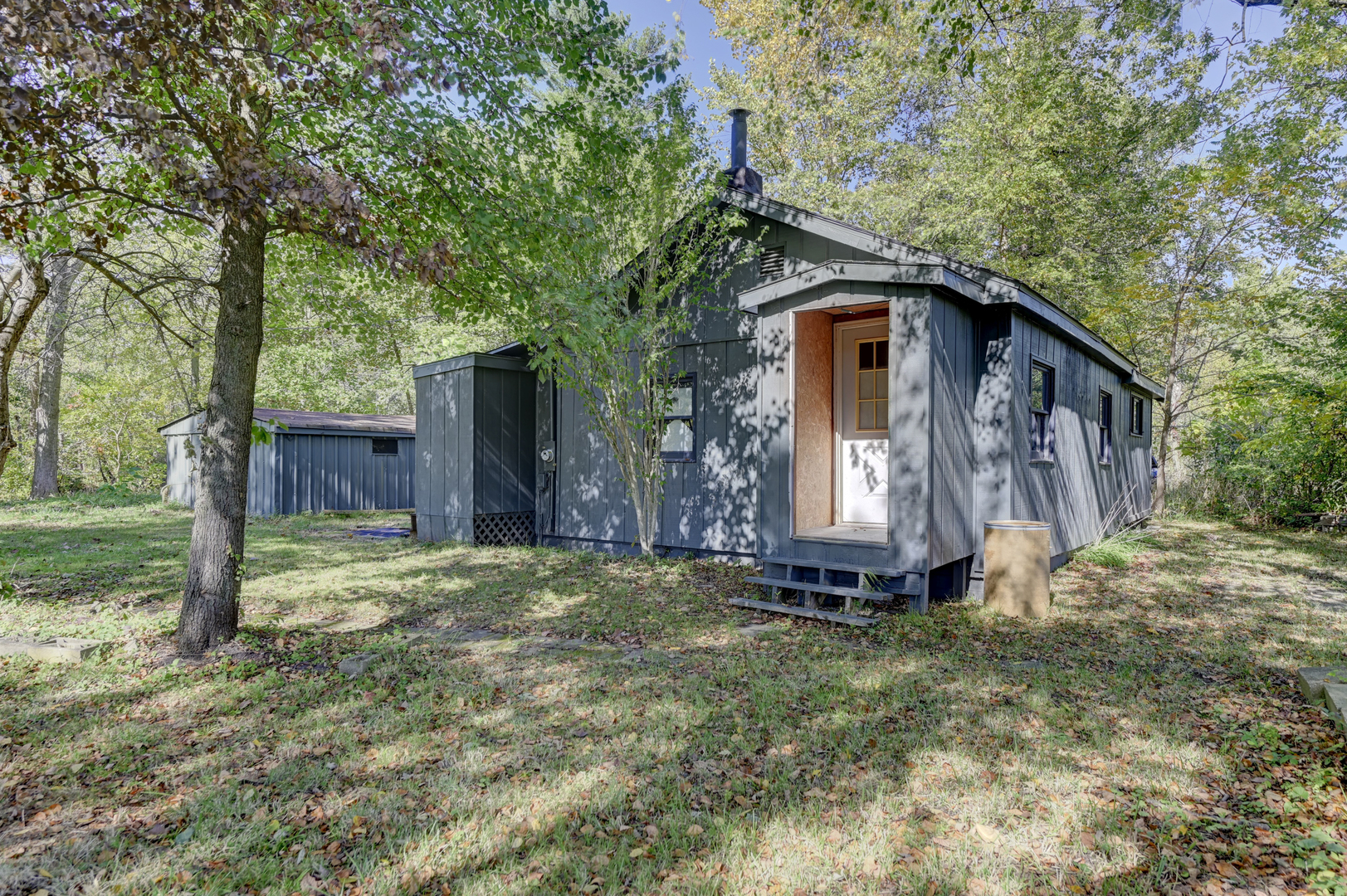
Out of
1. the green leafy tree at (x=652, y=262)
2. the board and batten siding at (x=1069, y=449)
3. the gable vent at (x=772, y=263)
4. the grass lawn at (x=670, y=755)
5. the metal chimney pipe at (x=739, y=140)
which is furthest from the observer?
the metal chimney pipe at (x=739, y=140)

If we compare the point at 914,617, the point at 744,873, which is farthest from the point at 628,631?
the point at 744,873

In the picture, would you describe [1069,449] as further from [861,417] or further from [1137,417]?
[1137,417]

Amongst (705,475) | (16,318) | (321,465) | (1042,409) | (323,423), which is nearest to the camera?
(16,318)

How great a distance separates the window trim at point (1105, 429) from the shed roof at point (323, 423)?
13.2m

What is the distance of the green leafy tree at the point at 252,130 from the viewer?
3.71 m

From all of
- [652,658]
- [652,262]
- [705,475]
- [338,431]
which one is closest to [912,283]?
[652,262]

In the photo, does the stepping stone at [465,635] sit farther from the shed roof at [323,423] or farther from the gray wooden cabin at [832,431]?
the shed roof at [323,423]

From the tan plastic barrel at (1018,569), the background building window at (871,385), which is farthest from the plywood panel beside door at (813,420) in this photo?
the tan plastic barrel at (1018,569)

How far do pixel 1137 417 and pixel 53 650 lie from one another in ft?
55.6

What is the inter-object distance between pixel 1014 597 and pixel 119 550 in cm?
1119

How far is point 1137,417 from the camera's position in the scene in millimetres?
14016

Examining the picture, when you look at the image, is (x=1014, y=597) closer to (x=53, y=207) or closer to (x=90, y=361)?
(x=53, y=207)

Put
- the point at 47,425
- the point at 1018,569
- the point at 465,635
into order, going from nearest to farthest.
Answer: the point at 465,635 → the point at 1018,569 → the point at 47,425

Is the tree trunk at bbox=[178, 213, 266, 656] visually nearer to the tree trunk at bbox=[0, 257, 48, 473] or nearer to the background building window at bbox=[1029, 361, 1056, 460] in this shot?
the tree trunk at bbox=[0, 257, 48, 473]
